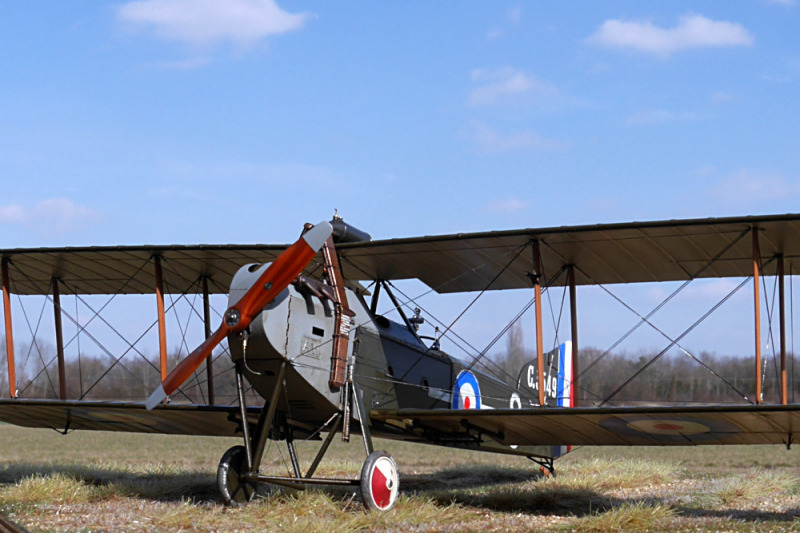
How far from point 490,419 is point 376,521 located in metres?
2.23

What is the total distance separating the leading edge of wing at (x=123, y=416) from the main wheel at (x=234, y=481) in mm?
1379

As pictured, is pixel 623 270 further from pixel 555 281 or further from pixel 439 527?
pixel 439 527

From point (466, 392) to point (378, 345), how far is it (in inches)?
85.1

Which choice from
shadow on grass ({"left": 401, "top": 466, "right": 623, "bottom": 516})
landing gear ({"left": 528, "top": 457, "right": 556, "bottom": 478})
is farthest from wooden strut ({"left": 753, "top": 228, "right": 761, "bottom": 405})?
landing gear ({"left": 528, "top": 457, "right": 556, "bottom": 478})

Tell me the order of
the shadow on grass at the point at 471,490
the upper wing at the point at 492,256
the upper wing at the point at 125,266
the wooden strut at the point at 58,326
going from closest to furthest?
the upper wing at the point at 492,256, the shadow on grass at the point at 471,490, the upper wing at the point at 125,266, the wooden strut at the point at 58,326

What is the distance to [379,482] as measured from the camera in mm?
8688

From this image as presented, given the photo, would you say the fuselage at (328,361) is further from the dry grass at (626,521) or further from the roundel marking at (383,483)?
the dry grass at (626,521)

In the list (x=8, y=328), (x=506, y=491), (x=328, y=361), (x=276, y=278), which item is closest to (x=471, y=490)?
(x=506, y=491)

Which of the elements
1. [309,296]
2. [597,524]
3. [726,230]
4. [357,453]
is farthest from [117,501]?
[357,453]

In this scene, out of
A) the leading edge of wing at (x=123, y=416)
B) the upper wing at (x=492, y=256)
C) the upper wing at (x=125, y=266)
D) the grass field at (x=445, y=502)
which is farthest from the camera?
the upper wing at (x=125, y=266)

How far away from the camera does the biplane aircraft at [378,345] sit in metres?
8.78

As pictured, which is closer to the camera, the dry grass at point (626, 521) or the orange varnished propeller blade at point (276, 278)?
the dry grass at point (626, 521)

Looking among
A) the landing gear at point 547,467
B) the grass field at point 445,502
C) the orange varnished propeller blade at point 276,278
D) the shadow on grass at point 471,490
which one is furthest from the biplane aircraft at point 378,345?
the landing gear at point 547,467

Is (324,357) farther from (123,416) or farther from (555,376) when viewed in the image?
(555,376)
